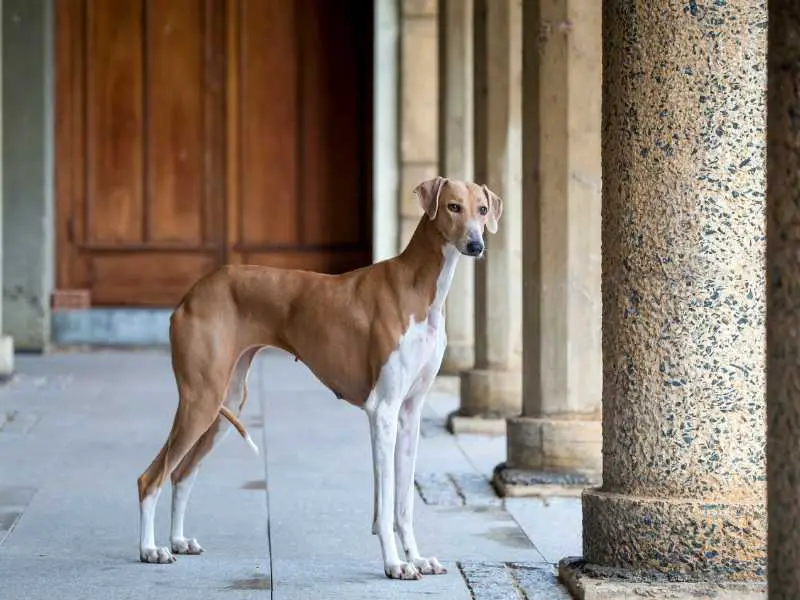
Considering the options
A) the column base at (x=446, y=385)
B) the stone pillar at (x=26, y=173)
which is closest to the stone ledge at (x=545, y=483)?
the column base at (x=446, y=385)

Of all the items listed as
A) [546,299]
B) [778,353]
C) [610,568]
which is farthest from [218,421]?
[778,353]

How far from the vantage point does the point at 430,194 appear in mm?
5508

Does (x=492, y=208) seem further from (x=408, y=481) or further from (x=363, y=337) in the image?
(x=408, y=481)

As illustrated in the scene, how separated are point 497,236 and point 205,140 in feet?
22.8

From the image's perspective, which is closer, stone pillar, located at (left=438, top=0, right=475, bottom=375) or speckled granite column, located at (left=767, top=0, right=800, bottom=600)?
speckled granite column, located at (left=767, top=0, right=800, bottom=600)

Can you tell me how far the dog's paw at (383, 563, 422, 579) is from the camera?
216 inches

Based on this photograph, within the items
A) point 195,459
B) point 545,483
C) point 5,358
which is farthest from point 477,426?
point 5,358

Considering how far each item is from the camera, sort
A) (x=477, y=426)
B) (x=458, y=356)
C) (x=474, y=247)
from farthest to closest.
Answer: (x=458, y=356) < (x=477, y=426) < (x=474, y=247)

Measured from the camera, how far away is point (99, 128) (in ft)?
53.5

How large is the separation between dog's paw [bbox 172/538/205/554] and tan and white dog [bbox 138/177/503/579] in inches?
6.7

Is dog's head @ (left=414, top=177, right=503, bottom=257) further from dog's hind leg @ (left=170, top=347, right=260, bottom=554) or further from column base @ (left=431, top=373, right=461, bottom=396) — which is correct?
column base @ (left=431, top=373, right=461, bottom=396)

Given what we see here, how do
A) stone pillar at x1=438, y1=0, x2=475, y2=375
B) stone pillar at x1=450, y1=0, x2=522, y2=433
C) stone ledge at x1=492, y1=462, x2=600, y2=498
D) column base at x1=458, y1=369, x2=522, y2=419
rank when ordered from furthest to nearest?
1. stone pillar at x1=438, y1=0, x2=475, y2=375
2. column base at x1=458, y1=369, x2=522, y2=419
3. stone pillar at x1=450, y1=0, x2=522, y2=433
4. stone ledge at x1=492, y1=462, x2=600, y2=498

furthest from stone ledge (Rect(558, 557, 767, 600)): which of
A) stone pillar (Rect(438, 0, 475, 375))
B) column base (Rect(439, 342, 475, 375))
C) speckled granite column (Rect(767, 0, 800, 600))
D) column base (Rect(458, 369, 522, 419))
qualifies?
column base (Rect(439, 342, 475, 375))

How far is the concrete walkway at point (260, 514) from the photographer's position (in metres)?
5.42
